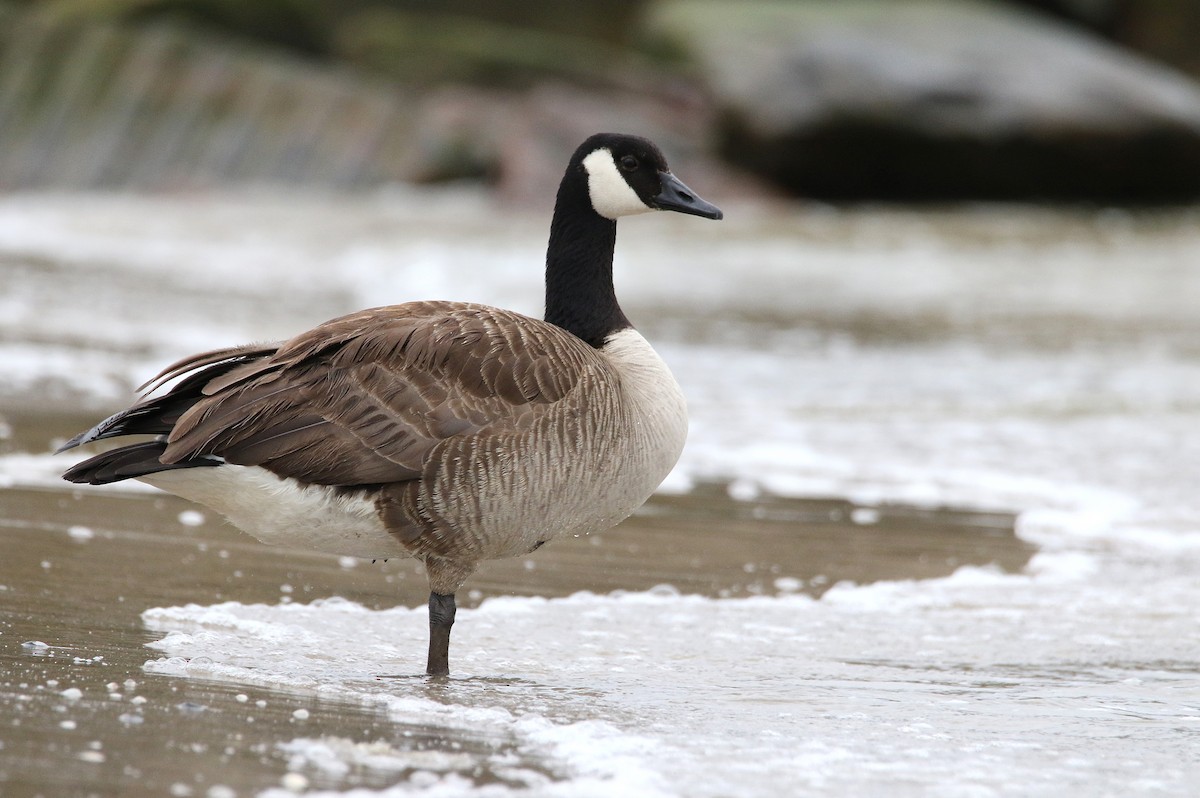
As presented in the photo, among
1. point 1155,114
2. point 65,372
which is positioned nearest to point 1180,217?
point 1155,114

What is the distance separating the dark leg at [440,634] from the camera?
5078mm

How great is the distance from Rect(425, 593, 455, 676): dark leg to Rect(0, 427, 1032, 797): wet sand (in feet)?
0.25

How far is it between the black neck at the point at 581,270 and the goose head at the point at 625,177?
0.05m

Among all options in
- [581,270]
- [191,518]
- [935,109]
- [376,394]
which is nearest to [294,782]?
[376,394]

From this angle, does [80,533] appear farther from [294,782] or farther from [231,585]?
[294,782]

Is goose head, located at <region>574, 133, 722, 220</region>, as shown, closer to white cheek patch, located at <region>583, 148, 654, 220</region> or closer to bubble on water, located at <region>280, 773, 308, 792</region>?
white cheek patch, located at <region>583, 148, 654, 220</region>

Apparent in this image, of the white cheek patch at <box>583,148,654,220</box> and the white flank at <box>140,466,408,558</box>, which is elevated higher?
the white cheek patch at <box>583,148,654,220</box>

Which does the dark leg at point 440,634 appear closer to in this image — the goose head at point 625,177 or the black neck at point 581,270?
the black neck at point 581,270

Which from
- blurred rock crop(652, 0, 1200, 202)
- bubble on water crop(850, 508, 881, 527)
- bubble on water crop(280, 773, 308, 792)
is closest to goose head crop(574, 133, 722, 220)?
bubble on water crop(850, 508, 881, 527)

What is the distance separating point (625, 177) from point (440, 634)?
1.93 m

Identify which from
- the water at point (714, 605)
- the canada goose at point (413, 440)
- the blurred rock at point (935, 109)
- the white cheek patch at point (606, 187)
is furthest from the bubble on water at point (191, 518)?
the blurred rock at point (935, 109)

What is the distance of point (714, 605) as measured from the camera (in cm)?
620

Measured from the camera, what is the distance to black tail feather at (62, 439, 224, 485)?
4.75m

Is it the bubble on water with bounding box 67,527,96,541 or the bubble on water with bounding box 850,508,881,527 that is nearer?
the bubble on water with bounding box 67,527,96,541
